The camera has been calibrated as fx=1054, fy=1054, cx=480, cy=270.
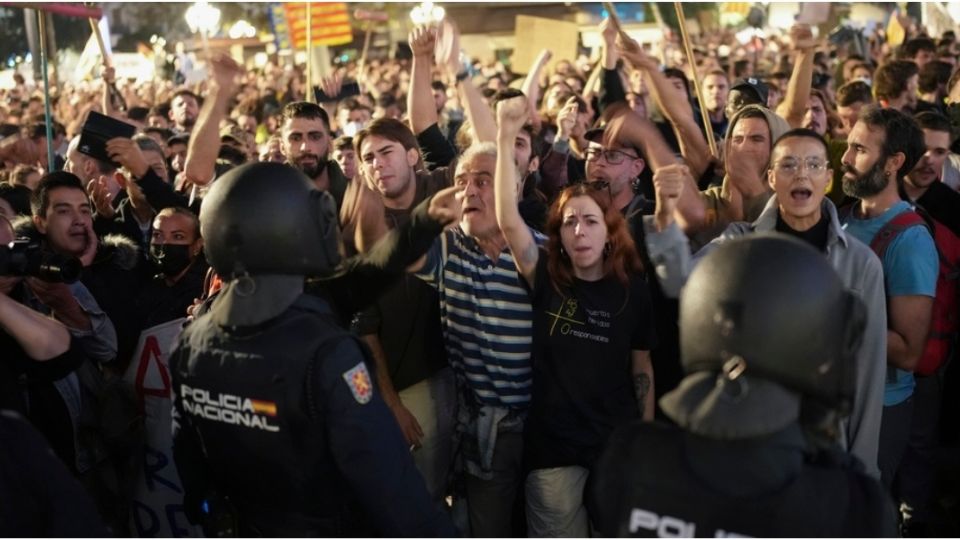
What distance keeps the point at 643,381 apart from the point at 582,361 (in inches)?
11.7

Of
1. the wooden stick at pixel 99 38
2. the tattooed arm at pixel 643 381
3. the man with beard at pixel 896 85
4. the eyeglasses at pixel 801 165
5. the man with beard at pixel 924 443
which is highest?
the wooden stick at pixel 99 38

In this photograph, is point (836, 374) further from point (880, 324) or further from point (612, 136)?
point (612, 136)

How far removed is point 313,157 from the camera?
19.4 ft

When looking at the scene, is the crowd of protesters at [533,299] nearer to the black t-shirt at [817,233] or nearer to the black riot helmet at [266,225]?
the black t-shirt at [817,233]

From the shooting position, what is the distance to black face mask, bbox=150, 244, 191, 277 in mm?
5008

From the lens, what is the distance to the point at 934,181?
17.4 feet

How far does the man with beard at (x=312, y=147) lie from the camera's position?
587cm

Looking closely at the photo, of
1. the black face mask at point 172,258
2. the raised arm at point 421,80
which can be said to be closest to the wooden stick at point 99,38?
the raised arm at point 421,80

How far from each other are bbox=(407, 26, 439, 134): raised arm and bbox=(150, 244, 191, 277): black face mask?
1493mm

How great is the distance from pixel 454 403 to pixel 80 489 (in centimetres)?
216

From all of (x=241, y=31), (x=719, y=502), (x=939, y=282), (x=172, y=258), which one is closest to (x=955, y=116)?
(x=939, y=282)

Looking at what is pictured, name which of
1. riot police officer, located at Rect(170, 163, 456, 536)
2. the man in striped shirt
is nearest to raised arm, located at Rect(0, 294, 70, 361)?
riot police officer, located at Rect(170, 163, 456, 536)

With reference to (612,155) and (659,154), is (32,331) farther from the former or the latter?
(612,155)

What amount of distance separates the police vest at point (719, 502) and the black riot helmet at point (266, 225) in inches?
42.3
